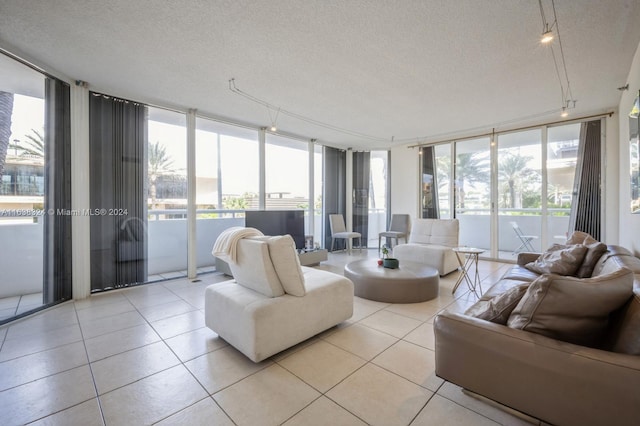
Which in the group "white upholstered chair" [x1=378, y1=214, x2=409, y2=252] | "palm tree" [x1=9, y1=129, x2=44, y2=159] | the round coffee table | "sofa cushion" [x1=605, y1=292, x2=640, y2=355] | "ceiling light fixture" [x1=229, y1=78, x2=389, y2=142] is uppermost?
"ceiling light fixture" [x1=229, y1=78, x2=389, y2=142]

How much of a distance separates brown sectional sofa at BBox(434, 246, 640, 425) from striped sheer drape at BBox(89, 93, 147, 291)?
4216mm

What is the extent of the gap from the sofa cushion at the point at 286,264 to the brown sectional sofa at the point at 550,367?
1.08 m

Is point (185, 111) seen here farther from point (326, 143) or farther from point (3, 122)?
point (326, 143)

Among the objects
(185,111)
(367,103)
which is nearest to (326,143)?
(367,103)

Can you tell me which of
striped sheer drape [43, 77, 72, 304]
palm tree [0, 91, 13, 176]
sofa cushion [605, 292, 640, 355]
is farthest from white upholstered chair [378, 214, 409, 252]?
palm tree [0, 91, 13, 176]

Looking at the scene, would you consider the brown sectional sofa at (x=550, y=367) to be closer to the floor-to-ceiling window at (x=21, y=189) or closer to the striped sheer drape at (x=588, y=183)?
the floor-to-ceiling window at (x=21, y=189)

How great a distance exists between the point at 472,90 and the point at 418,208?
11.4 ft

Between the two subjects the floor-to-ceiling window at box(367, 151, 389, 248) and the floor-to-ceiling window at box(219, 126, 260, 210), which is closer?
the floor-to-ceiling window at box(219, 126, 260, 210)

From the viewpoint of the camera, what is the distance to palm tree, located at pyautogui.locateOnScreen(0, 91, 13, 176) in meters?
2.73

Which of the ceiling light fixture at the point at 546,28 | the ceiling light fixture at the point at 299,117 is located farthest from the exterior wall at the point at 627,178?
the ceiling light fixture at the point at 299,117

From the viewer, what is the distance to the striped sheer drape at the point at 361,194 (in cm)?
741

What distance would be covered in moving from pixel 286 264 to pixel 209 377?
0.93 m

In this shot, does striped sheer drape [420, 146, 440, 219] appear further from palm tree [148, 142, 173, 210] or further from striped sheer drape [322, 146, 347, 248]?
palm tree [148, 142, 173, 210]

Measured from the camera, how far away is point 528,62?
2.91 meters
